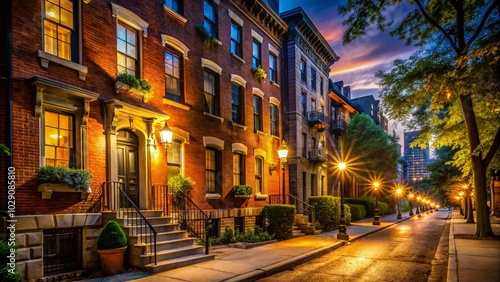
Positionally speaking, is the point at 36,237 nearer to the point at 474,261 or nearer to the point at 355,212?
the point at 474,261

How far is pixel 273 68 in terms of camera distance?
22.2 m

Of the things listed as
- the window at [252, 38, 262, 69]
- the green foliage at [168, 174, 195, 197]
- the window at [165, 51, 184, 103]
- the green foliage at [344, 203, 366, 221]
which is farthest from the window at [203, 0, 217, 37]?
the green foliage at [344, 203, 366, 221]

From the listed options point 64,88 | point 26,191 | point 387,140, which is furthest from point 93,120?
point 387,140

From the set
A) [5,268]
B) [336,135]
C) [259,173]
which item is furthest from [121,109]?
[336,135]

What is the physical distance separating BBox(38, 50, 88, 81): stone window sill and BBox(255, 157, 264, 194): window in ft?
36.9

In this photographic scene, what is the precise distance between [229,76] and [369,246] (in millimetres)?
9949

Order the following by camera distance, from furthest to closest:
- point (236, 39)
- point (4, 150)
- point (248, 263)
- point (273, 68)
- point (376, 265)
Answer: point (273, 68) < point (236, 39) < point (376, 265) < point (248, 263) < point (4, 150)

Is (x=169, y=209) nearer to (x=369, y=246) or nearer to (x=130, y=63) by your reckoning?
(x=130, y=63)

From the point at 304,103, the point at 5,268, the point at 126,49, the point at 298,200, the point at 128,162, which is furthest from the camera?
the point at 304,103

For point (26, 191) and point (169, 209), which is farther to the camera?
point (169, 209)

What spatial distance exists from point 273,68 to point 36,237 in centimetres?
1701

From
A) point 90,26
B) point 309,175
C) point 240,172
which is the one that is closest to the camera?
point 90,26

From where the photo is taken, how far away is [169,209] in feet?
40.9

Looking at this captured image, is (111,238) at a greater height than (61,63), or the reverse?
(61,63)
